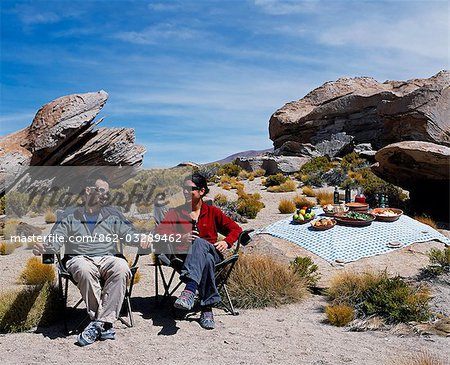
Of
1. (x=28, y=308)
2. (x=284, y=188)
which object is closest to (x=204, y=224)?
(x=28, y=308)

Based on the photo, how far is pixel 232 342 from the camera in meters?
4.21

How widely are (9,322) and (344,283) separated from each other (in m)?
3.36

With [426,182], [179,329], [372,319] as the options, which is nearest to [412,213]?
[426,182]

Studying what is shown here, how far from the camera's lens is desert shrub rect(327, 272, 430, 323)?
182 inches

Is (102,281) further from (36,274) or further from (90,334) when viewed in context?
(36,274)

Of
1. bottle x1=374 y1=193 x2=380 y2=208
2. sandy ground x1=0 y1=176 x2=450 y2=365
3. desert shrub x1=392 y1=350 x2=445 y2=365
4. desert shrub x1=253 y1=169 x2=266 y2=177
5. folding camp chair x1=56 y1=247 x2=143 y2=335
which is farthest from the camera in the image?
desert shrub x1=253 y1=169 x2=266 y2=177

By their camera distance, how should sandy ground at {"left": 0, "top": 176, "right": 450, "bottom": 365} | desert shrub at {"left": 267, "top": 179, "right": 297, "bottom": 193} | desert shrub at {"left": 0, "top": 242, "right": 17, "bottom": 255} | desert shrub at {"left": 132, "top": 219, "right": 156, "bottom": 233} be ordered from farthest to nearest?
desert shrub at {"left": 267, "top": 179, "right": 297, "bottom": 193} < desert shrub at {"left": 132, "top": 219, "right": 156, "bottom": 233} < desert shrub at {"left": 0, "top": 242, "right": 17, "bottom": 255} < sandy ground at {"left": 0, "top": 176, "right": 450, "bottom": 365}

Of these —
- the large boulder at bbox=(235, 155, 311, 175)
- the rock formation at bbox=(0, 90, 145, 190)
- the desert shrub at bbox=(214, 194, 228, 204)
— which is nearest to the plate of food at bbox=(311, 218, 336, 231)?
the rock formation at bbox=(0, 90, 145, 190)

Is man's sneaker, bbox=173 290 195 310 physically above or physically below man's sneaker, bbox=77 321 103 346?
above

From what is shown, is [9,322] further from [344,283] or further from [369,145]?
[369,145]

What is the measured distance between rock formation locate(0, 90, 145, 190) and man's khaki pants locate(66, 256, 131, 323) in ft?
14.9

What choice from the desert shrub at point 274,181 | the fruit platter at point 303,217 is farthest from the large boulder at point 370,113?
the fruit platter at point 303,217

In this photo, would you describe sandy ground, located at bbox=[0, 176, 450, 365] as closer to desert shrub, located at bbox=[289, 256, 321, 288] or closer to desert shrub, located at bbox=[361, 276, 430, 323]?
desert shrub, located at bbox=[361, 276, 430, 323]

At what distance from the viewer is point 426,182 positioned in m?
12.0
